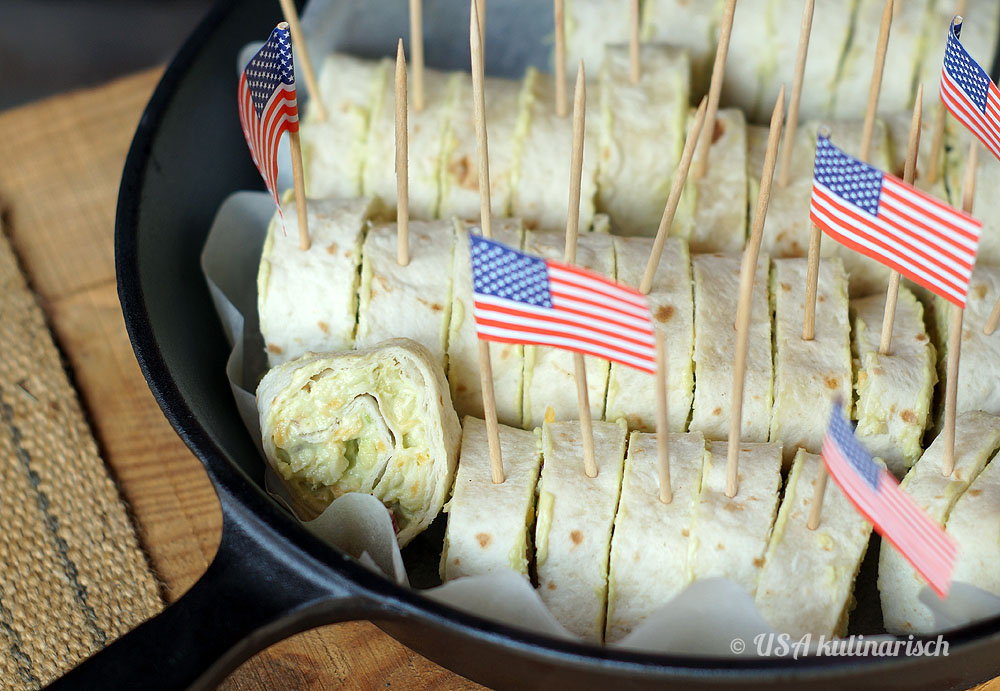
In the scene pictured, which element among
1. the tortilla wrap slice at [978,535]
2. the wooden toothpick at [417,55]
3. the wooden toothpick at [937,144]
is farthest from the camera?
the wooden toothpick at [417,55]

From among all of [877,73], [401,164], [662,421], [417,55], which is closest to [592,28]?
[417,55]

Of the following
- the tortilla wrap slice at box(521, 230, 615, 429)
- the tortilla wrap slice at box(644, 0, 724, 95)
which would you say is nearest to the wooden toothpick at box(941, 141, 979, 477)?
the tortilla wrap slice at box(521, 230, 615, 429)

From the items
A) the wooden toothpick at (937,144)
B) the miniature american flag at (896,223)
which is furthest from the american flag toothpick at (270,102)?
the wooden toothpick at (937,144)

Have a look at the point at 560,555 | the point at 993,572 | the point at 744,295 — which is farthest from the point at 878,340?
the point at 560,555

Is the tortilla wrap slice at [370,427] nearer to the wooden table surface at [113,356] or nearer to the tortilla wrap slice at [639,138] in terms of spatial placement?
the wooden table surface at [113,356]

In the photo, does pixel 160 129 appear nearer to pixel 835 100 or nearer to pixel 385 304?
pixel 385 304

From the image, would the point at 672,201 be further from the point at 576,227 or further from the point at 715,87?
the point at 715,87
